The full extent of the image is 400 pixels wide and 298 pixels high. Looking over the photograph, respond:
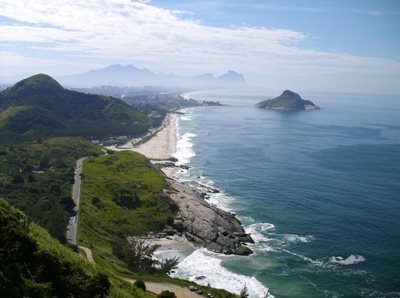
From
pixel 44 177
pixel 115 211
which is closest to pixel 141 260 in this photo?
pixel 115 211

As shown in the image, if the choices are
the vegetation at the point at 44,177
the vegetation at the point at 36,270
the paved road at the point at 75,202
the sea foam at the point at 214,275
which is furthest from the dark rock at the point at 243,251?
the vegetation at the point at 36,270

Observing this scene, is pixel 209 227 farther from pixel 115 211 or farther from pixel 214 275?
pixel 115 211

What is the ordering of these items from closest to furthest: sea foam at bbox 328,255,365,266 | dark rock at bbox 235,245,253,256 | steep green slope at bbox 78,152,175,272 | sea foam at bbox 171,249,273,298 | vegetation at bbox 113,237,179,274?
vegetation at bbox 113,237,179,274 < sea foam at bbox 171,249,273,298 < steep green slope at bbox 78,152,175,272 < sea foam at bbox 328,255,365,266 < dark rock at bbox 235,245,253,256

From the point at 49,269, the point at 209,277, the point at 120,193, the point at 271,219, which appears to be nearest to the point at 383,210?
the point at 271,219

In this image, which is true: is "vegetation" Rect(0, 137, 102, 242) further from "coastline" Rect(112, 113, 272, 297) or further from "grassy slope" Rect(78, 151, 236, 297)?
"coastline" Rect(112, 113, 272, 297)

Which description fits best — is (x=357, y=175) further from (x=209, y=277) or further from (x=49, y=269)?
(x=49, y=269)

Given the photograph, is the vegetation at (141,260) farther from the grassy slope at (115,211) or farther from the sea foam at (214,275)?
the sea foam at (214,275)

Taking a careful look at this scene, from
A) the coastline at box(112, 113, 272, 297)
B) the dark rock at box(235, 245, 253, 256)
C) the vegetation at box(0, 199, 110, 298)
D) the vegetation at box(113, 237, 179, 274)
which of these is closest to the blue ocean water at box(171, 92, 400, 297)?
the coastline at box(112, 113, 272, 297)

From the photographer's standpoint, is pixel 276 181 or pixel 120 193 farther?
pixel 276 181
